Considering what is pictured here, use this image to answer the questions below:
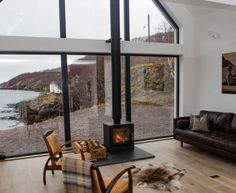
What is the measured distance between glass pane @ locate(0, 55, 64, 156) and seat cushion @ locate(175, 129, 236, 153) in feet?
9.01

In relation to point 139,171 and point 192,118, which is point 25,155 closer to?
point 139,171

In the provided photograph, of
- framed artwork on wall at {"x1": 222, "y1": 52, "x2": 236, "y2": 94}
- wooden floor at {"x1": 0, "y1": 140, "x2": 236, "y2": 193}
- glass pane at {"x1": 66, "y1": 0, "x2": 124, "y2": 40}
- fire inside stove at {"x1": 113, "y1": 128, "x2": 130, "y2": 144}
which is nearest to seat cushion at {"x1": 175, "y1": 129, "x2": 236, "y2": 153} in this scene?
wooden floor at {"x1": 0, "y1": 140, "x2": 236, "y2": 193}

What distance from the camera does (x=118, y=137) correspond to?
16.8 ft

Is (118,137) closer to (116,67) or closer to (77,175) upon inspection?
(116,67)

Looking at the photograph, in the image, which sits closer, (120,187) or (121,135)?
(120,187)

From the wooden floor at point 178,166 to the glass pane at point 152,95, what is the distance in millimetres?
914

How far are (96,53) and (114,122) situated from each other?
1.61 m

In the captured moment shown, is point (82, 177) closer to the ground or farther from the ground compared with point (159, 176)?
farther from the ground

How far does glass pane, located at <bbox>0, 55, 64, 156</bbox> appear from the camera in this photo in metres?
4.96

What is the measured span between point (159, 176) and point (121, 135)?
1481 millimetres

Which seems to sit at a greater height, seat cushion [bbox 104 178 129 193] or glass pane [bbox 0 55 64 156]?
glass pane [bbox 0 55 64 156]

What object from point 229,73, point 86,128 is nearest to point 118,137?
point 86,128

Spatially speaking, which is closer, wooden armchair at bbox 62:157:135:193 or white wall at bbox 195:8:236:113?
wooden armchair at bbox 62:157:135:193

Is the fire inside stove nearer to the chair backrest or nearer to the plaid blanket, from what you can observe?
the chair backrest
